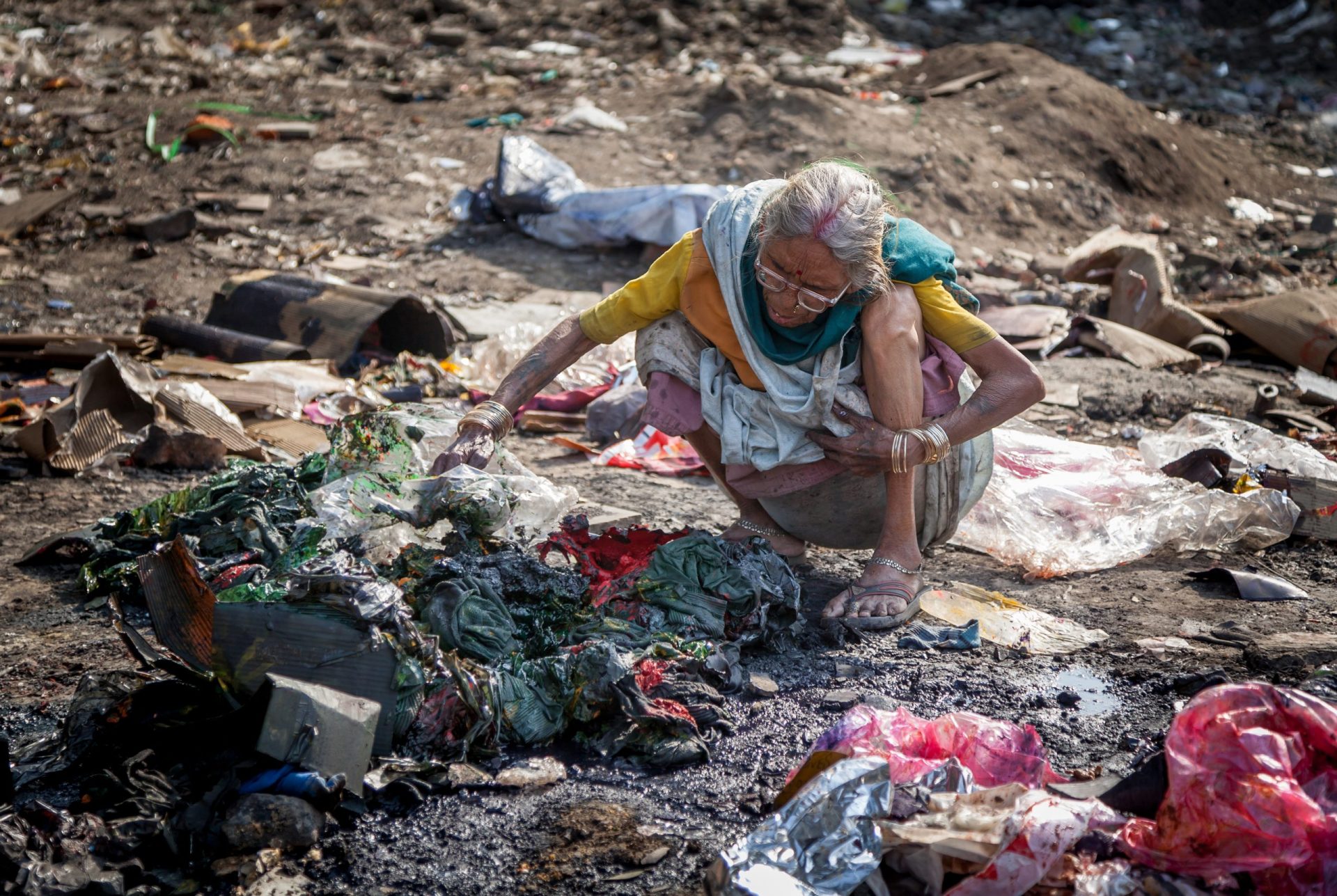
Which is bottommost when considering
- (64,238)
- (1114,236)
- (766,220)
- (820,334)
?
(64,238)

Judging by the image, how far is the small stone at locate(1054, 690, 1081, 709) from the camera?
2609mm

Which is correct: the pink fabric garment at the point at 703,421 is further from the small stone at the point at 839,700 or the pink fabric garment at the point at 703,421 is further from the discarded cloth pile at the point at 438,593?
the small stone at the point at 839,700

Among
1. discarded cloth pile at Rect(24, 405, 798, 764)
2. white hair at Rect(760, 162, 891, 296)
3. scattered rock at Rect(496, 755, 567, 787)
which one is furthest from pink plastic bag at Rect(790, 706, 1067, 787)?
white hair at Rect(760, 162, 891, 296)

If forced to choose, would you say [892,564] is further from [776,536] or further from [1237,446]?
[1237,446]

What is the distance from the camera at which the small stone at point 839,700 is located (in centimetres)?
258

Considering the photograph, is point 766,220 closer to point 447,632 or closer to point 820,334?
point 820,334

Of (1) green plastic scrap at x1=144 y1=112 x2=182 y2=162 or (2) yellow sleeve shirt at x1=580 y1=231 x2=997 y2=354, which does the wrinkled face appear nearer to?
(2) yellow sleeve shirt at x1=580 y1=231 x2=997 y2=354

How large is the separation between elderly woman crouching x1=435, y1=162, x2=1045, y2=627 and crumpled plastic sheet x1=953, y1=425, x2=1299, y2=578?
42 cm

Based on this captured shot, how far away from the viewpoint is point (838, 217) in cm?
256

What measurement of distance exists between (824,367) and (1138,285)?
4.17 m

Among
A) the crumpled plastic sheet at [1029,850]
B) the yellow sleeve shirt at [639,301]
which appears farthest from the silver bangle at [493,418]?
the crumpled plastic sheet at [1029,850]

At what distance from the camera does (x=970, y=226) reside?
799 cm

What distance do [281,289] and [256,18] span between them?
7.27 metres

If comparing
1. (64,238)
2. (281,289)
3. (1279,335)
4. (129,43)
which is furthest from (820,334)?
(129,43)
